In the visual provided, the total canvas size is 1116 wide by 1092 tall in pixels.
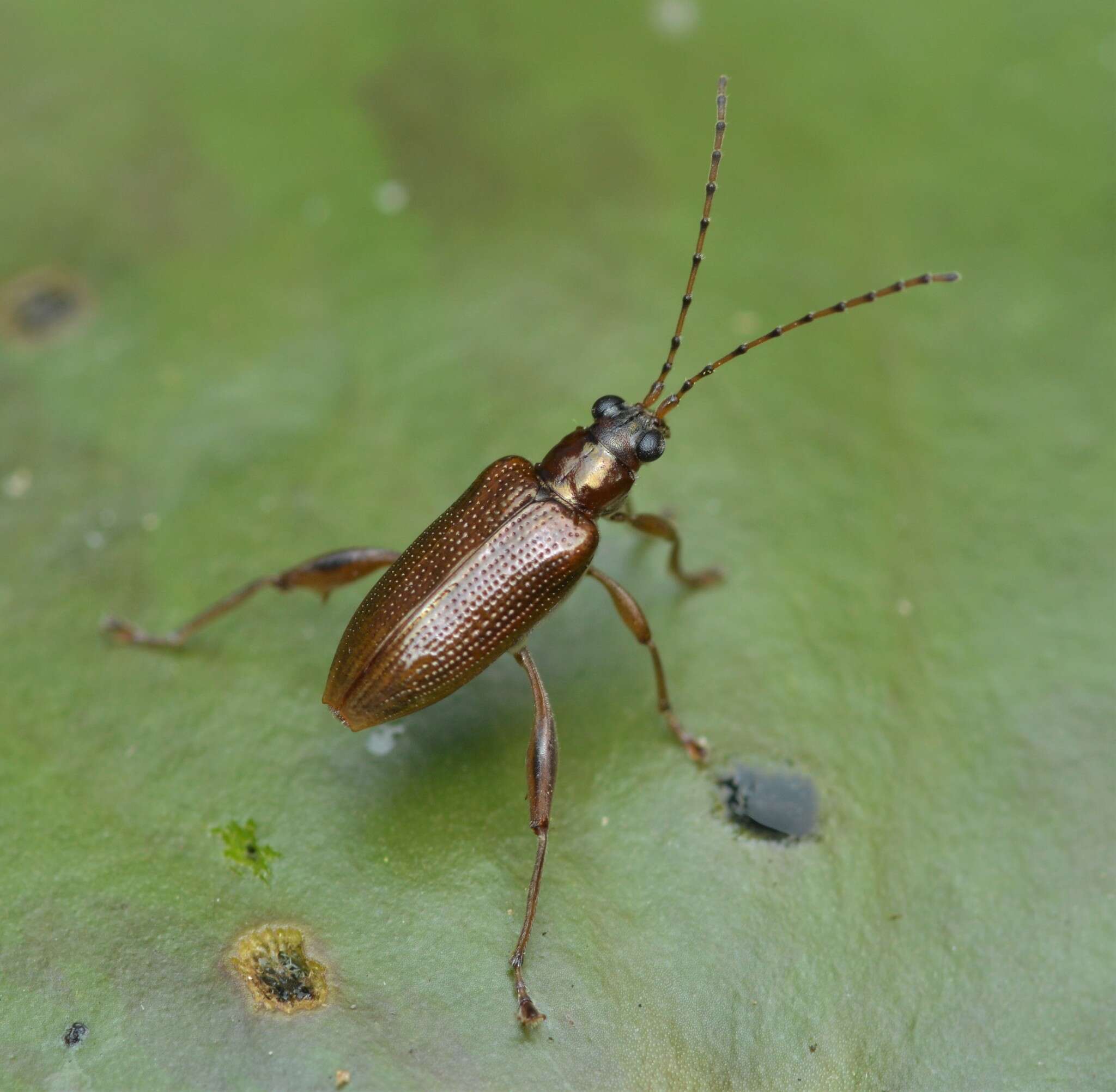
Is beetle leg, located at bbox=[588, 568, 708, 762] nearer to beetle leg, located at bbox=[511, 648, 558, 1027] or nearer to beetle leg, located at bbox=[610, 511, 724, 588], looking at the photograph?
beetle leg, located at bbox=[610, 511, 724, 588]

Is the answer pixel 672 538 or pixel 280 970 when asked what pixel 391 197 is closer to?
pixel 672 538

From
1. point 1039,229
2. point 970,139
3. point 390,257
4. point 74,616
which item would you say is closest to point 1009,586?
point 1039,229

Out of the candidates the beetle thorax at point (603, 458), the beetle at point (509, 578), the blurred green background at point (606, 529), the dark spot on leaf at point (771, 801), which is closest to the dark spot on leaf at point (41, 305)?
the blurred green background at point (606, 529)

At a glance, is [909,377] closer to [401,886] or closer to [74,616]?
[401,886]

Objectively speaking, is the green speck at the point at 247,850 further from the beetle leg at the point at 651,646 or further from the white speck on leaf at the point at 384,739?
the beetle leg at the point at 651,646

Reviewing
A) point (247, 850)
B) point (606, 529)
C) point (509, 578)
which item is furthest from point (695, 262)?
point (247, 850)

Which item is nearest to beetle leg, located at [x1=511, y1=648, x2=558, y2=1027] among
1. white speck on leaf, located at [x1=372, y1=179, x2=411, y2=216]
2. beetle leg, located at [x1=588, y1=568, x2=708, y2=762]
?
beetle leg, located at [x1=588, y1=568, x2=708, y2=762]
